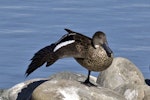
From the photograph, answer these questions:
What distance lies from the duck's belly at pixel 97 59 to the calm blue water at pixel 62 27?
2403 mm

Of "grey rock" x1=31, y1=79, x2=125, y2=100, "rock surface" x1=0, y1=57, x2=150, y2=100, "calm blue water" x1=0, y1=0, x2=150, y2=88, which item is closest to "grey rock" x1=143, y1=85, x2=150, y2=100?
"rock surface" x1=0, y1=57, x2=150, y2=100

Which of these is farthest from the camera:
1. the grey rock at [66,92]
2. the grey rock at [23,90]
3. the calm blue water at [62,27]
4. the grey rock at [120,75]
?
the calm blue water at [62,27]

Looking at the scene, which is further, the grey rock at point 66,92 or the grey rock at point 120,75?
the grey rock at point 120,75

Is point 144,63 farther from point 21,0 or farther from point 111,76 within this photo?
point 21,0

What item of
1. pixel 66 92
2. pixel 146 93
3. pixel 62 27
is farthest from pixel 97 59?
pixel 62 27

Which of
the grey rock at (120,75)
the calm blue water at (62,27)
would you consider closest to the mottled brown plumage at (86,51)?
the grey rock at (120,75)

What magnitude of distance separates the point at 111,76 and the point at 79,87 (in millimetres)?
1506

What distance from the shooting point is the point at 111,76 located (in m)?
10.7

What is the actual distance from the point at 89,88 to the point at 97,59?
1.27 feet

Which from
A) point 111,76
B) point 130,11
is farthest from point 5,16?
point 111,76

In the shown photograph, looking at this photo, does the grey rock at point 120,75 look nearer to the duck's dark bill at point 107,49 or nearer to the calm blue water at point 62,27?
the calm blue water at point 62,27

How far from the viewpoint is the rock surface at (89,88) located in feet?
29.9

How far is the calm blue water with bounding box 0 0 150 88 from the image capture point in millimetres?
12148

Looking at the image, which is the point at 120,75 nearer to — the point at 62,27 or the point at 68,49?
the point at 68,49
